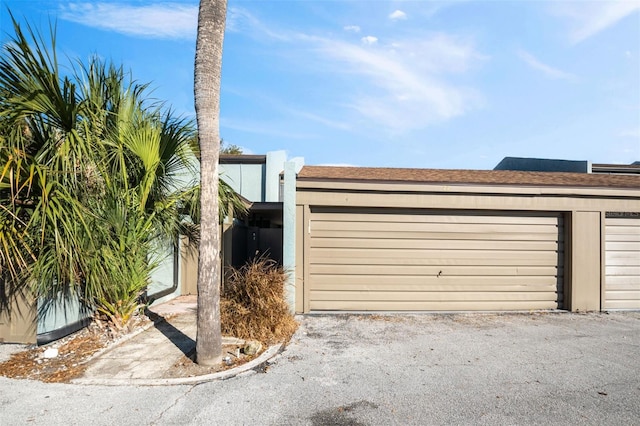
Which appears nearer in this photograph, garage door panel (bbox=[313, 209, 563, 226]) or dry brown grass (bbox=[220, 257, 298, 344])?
dry brown grass (bbox=[220, 257, 298, 344])

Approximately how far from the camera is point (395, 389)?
412cm

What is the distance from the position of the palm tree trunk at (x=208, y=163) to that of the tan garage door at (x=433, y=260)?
124 inches

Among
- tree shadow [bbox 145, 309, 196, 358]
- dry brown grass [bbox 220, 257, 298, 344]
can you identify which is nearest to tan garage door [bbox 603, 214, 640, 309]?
dry brown grass [bbox 220, 257, 298, 344]

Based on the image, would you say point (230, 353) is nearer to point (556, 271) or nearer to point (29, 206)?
point (29, 206)

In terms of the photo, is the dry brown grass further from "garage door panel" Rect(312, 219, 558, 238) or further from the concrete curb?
"garage door panel" Rect(312, 219, 558, 238)

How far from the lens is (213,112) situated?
470 cm

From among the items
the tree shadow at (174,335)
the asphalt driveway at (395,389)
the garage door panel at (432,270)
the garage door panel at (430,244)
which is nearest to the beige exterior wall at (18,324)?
the asphalt driveway at (395,389)

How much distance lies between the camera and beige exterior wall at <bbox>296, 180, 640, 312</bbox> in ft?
25.3

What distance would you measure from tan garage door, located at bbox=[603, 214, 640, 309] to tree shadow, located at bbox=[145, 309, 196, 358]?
27.8 ft

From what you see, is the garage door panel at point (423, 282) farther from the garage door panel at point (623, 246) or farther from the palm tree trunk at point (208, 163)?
the palm tree trunk at point (208, 163)

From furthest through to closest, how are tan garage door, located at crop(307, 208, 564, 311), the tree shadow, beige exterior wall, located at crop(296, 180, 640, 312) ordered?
tan garage door, located at crop(307, 208, 564, 311) → beige exterior wall, located at crop(296, 180, 640, 312) → the tree shadow

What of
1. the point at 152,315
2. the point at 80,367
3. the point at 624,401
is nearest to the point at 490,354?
the point at 624,401

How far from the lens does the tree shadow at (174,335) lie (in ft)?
17.6

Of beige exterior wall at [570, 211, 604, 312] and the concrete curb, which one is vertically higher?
beige exterior wall at [570, 211, 604, 312]
